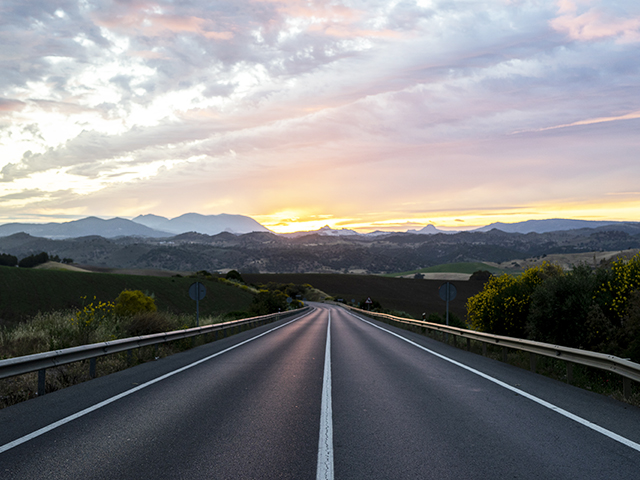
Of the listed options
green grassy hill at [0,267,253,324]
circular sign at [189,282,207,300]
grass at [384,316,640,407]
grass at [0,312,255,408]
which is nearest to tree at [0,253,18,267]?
green grassy hill at [0,267,253,324]

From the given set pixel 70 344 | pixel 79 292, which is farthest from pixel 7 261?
pixel 70 344

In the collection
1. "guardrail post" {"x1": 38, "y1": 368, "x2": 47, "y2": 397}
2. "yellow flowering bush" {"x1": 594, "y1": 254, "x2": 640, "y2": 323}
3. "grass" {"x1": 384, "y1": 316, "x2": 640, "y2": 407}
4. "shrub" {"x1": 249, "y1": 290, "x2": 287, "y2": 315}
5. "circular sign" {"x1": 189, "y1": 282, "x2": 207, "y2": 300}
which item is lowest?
"shrub" {"x1": 249, "y1": 290, "x2": 287, "y2": 315}

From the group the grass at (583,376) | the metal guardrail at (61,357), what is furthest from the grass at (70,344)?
the grass at (583,376)

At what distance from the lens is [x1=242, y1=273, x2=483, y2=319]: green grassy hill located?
340ft

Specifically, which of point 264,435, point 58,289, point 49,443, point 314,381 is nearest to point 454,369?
point 314,381

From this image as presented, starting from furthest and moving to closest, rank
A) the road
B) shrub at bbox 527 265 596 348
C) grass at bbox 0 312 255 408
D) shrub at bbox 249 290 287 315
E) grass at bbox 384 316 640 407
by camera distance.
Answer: shrub at bbox 249 290 287 315 < shrub at bbox 527 265 596 348 < grass at bbox 0 312 255 408 < grass at bbox 384 316 640 407 < the road

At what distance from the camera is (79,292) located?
2324 inches

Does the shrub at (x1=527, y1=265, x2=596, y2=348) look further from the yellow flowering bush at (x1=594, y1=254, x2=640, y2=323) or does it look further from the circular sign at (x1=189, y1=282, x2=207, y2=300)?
the circular sign at (x1=189, y1=282, x2=207, y2=300)

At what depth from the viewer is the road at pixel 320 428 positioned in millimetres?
4719

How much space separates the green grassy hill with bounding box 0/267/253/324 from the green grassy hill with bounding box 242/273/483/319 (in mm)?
35676

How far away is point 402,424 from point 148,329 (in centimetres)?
1162

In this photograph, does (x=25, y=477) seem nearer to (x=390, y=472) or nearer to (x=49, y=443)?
(x=49, y=443)

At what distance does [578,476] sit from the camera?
14.8 ft

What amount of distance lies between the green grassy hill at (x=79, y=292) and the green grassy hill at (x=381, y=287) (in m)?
35.7
